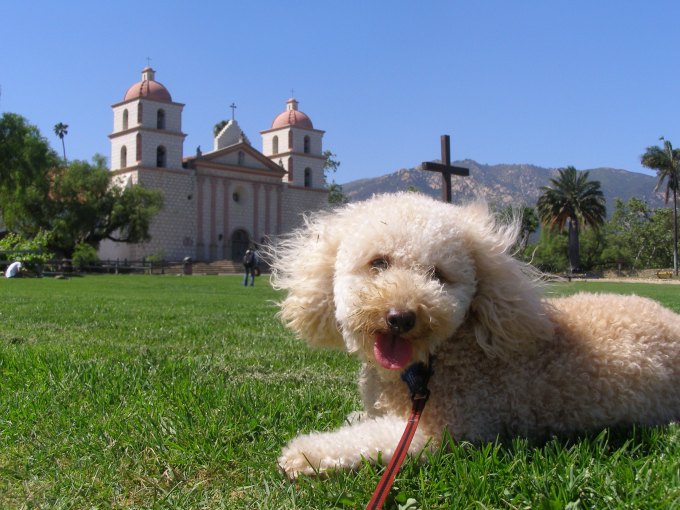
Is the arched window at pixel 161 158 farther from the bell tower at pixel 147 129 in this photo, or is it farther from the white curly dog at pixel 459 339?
the white curly dog at pixel 459 339

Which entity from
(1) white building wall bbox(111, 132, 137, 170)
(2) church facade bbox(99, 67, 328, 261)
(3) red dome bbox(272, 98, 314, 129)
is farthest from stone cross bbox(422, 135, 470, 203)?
(3) red dome bbox(272, 98, 314, 129)

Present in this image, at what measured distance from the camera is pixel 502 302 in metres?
2.62

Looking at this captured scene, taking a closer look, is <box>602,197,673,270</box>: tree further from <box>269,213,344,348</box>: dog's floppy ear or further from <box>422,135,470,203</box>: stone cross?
<box>269,213,344,348</box>: dog's floppy ear

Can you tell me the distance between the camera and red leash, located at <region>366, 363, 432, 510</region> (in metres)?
2.00

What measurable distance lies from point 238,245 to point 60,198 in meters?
21.1

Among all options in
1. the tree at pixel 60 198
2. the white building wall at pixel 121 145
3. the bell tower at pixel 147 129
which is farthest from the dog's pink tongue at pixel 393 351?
the white building wall at pixel 121 145

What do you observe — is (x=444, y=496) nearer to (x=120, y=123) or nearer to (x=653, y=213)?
(x=120, y=123)

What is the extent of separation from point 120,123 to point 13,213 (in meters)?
19.6

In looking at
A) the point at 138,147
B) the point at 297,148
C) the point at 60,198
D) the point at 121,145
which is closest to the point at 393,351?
the point at 60,198

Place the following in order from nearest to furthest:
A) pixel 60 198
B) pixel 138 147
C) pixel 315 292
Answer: pixel 315 292, pixel 60 198, pixel 138 147

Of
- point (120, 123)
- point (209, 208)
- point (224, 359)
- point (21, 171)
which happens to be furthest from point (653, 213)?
point (224, 359)

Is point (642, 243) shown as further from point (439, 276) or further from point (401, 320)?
point (401, 320)

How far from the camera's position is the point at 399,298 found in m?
2.35

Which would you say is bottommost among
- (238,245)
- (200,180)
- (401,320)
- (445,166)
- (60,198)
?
(401,320)
